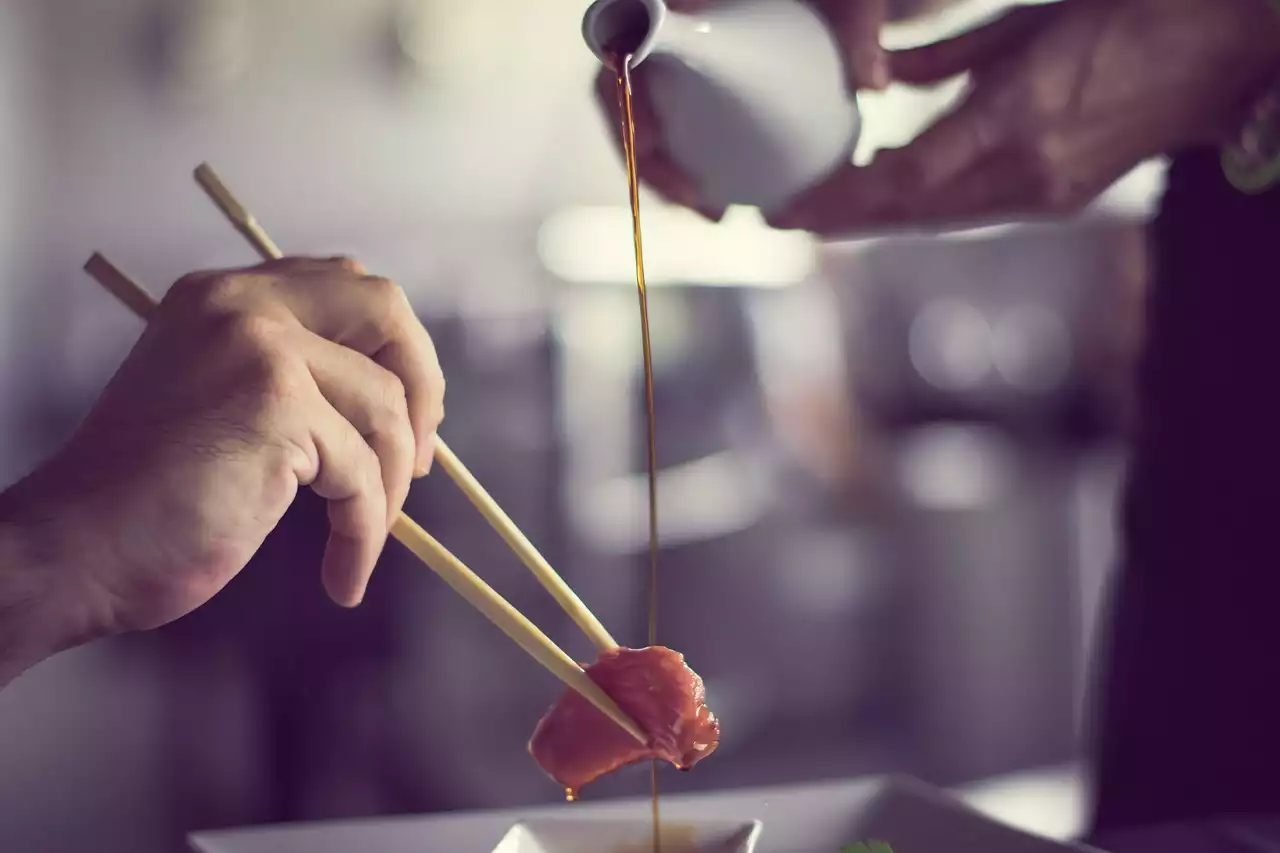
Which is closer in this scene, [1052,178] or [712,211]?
[712,211]

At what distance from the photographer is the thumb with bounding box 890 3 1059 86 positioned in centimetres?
95

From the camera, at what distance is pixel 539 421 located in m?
2.48

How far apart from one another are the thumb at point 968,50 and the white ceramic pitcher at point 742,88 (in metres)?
0.21

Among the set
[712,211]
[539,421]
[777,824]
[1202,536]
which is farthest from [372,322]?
[539,421]

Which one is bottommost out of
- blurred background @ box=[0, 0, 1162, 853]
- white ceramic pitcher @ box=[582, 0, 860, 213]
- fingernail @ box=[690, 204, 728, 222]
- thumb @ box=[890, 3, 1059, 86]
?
blurred background @ box=[0, 0, 1162, 853]

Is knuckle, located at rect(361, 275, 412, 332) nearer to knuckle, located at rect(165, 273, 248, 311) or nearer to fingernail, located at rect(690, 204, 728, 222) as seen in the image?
knuckle, located at rect(165, 273, 248, 311)

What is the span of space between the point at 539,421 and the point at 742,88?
1806 millimetres

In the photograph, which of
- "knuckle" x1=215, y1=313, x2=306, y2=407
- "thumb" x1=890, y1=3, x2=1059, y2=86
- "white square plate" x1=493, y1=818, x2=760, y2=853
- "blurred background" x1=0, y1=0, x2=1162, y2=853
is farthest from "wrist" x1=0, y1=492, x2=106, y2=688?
"blurred background" x1=0, y1=0, x2=1162, y2=853

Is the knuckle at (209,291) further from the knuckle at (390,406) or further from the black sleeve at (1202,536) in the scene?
the black sleeve at (1202,536)

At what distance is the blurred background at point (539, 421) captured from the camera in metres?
2.18

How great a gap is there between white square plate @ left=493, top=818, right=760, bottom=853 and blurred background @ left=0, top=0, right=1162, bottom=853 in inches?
58.8

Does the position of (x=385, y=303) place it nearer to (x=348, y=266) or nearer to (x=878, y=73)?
(x=348, y=266)

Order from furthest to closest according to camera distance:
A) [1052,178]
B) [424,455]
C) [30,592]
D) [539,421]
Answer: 1. [539,421]
2. [1052,178]
3. [424,455]
4. [30,592]

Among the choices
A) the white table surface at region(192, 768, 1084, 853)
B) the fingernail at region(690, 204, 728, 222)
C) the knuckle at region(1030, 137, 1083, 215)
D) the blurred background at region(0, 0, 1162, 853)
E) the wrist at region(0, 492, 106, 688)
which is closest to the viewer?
the wrist at region(0, 492, 106, 688)
